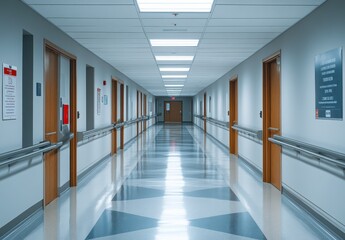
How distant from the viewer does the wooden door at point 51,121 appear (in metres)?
5.38

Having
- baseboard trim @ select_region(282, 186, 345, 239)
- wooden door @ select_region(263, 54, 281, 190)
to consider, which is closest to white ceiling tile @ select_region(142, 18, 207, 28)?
wooden door @ select_region(263, 54, 281, 190)

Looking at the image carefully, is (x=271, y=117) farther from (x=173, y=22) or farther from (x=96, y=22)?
(x=96, y=22)

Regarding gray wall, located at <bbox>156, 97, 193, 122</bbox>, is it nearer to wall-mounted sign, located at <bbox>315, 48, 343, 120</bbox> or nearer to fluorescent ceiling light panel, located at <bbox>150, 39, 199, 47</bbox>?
fluorescent ceiling light panel, located at <bbox>150, 39, 199, 47</bbox>

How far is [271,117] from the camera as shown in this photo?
705cm

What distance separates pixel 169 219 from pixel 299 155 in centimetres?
200

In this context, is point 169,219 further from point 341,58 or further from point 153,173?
point 153,173

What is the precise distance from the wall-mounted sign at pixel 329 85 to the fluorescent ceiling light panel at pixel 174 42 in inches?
106

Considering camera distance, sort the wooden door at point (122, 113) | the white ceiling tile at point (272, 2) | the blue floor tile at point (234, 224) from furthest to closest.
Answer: the wooden door at point (122, 113), the white ceiling tile at point (272, 2), the blue floor tile at point (234, 224)

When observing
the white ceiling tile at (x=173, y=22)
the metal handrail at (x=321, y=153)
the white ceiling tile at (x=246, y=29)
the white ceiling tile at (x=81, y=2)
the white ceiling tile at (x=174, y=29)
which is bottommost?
the metal handrail at (x=321, y=153)

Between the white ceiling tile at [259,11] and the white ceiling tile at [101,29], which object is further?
the white ceiling tile at [101,29]

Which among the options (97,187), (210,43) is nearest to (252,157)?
(210,43)

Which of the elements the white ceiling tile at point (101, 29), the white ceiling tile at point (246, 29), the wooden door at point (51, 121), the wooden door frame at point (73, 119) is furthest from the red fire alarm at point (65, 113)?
the white ceiling tile at point (246, 29)

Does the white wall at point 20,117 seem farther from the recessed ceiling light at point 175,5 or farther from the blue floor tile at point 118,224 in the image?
the recessed ceiling light at point 175,5

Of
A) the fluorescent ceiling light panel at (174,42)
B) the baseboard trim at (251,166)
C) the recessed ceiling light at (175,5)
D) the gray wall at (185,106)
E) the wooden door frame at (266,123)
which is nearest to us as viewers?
the recessed ceiling light at (175,5)
